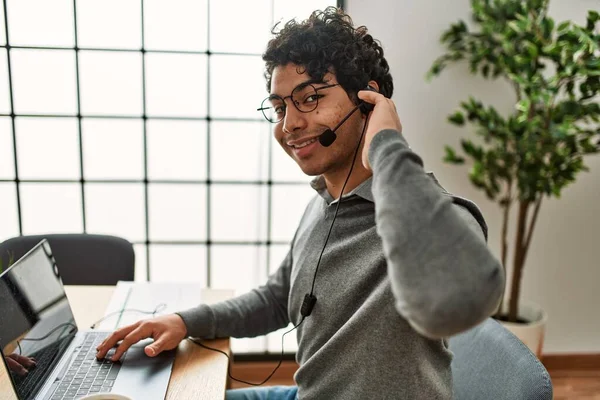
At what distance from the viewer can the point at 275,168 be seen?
8.99ft

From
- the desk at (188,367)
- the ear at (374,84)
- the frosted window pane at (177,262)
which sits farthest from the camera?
the frosted window pane at (177,262)

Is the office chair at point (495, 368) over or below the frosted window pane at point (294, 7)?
below

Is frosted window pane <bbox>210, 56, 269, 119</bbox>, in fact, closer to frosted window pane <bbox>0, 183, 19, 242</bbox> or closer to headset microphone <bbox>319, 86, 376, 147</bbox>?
frosted window pane <bbox>0, 183, 19, 242</bbox>

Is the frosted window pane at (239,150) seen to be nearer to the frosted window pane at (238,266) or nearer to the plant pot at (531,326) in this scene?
the frosted window pane at (238,266)

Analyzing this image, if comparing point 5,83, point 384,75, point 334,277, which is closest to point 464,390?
point 334,277

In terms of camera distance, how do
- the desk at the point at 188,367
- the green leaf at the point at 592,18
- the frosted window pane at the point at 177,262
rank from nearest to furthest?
the desk at the point at 188,367 < the green leaf at the point at 592,18 < the frosted window pane at the point at 177,262

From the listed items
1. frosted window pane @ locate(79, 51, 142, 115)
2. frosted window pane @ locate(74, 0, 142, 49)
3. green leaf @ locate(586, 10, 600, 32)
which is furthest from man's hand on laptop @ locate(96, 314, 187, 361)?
green leaf @ locate(586, 10, 600, 32)

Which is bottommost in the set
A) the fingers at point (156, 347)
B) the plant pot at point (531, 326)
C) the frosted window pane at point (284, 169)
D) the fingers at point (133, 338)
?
the plant pot at point (531, 326)

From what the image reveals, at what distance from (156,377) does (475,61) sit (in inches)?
75.2

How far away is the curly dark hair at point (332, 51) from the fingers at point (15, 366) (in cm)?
86

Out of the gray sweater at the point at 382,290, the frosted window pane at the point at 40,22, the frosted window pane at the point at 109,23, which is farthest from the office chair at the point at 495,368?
the frosted window pane at the point at 40,22

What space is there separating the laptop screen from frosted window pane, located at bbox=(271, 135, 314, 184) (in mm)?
1440

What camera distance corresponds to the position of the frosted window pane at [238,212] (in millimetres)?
2762

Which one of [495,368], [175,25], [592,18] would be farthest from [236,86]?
[495,368]
